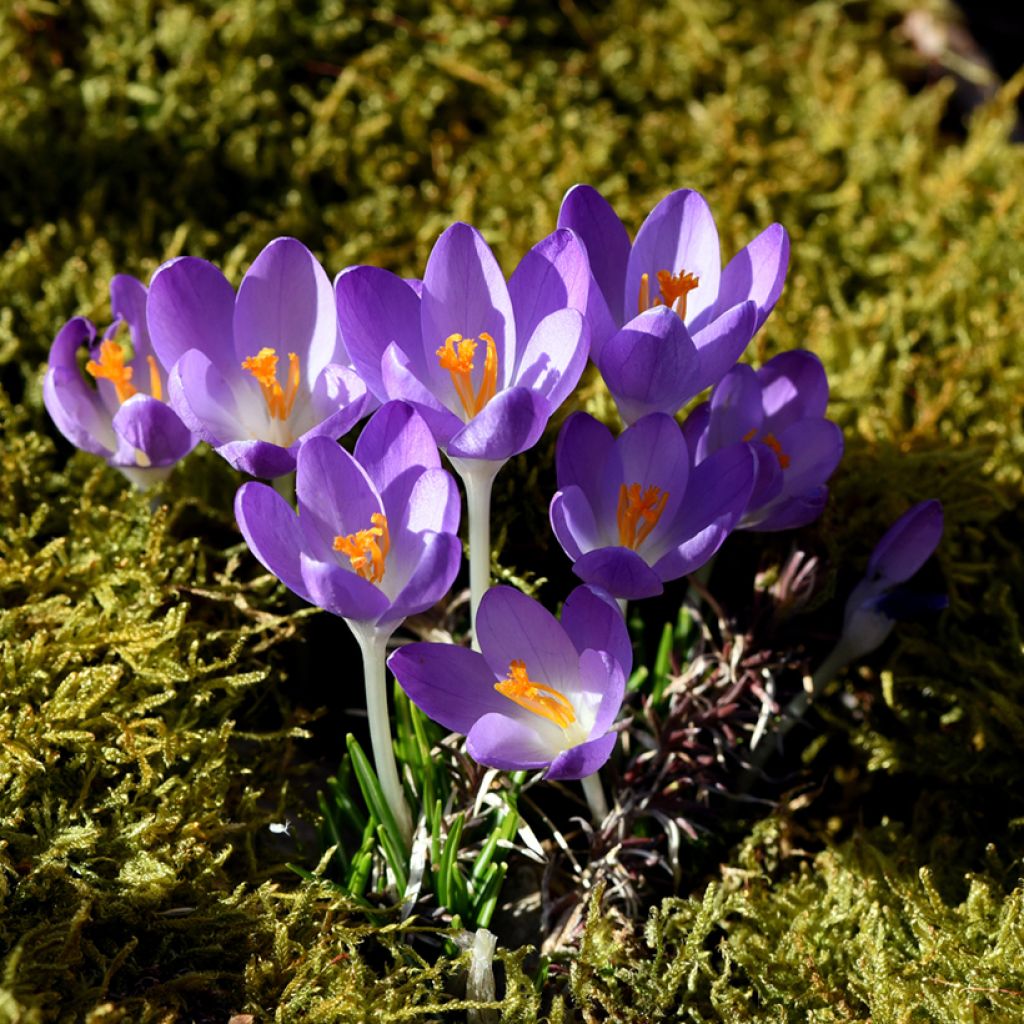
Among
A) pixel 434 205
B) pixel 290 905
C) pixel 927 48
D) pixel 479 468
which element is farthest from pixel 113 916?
pixel 927 48

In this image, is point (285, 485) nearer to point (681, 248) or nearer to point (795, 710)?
point (681, 248)

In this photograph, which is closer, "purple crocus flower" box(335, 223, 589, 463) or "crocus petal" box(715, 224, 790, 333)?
"purple crocus flower" box(335, 223, 589, 463)

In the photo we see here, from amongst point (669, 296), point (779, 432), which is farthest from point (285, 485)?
point (779, 432)

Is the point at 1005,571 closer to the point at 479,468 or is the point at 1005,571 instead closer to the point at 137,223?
the point at 479,468

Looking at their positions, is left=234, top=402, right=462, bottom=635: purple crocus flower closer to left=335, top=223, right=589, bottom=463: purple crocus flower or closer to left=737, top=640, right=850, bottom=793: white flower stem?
left=335, top=223, right=589, bottom=463: purple crocus flower

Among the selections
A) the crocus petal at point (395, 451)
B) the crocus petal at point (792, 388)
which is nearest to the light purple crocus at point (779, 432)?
the crocus petal at point (792, 388)

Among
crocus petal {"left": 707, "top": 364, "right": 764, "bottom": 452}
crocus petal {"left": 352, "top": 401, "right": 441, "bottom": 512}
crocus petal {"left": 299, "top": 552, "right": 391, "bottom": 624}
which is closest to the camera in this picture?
crocus petal {"left": 299, "top": 552, "right": 391, "bottom": 624}

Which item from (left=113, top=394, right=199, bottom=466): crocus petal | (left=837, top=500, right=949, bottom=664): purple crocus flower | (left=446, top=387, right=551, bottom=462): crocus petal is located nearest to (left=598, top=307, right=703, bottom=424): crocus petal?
(left=446, top=387, right=551, bottom=462): crocus petal

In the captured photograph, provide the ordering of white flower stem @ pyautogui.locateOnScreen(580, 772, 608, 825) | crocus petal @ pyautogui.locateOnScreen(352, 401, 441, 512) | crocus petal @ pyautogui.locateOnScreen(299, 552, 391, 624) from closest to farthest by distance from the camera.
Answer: crocus petal @ pyautogui.locateOnScreen(299, 552, 391, 624), crocus petal @ pyautogui.locateOnScreen(352, 401, 441, 512), white flower stem @ pyautogui.locateOnScreen(580, 772, 608, 825)
